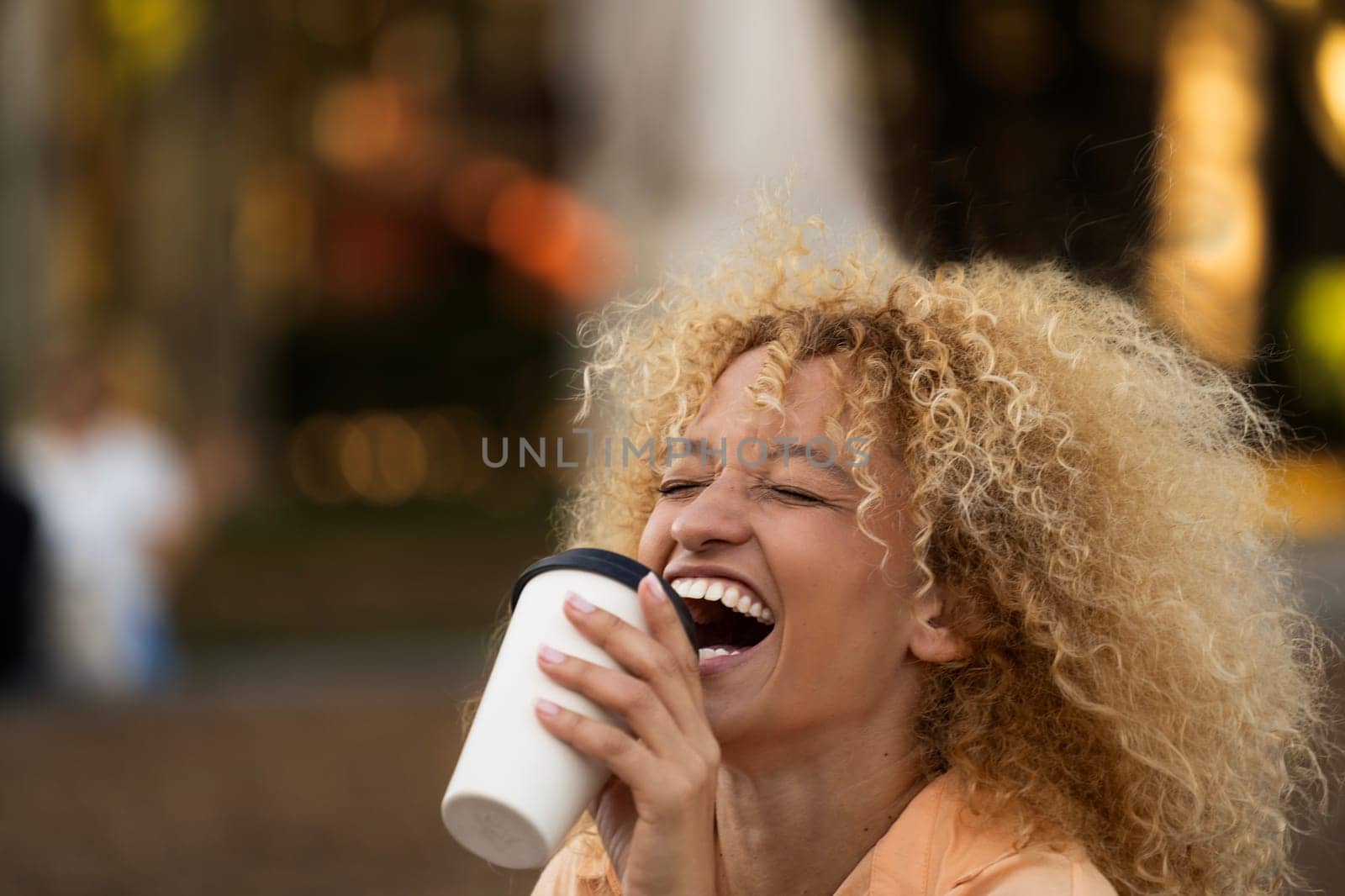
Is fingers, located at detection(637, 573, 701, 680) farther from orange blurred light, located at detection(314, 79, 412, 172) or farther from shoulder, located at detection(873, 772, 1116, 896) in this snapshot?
orange blurred light, located at detection(314, 79, 412, 172)

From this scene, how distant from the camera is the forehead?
1.99 metres

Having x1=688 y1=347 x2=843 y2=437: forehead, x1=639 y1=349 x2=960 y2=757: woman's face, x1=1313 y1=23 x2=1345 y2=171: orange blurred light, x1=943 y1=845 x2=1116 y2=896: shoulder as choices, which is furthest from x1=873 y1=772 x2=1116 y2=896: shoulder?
x1=1313 y1=23 x2=1345 y2=171: orange blurred light

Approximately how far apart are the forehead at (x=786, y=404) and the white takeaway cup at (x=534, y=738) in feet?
1.10

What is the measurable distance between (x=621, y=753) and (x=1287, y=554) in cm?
146

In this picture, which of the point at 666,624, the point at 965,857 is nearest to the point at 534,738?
the point at 666,624

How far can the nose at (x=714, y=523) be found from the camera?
1908 millimetres

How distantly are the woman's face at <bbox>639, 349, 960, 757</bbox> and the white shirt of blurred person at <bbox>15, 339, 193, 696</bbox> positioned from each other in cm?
570

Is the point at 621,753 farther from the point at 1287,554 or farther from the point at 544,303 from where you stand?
the point at 544,303

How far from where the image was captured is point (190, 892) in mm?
5629

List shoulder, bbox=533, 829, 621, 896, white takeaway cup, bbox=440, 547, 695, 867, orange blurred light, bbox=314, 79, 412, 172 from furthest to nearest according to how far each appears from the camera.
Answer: orange blurred light, bbox=314, 79, 412, 172
shoulder, bbox=533, 829, 621, 896
white takeaway cup, bbox=440, 547, 695, 867

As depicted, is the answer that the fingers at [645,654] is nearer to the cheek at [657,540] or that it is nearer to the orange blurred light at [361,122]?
the cheek at [657,540]

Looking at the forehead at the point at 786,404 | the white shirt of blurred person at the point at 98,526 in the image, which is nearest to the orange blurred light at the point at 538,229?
the white shirt of blurred person at the point at 98,526

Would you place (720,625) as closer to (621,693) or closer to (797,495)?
(797,495)

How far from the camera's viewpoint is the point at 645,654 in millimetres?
1683
